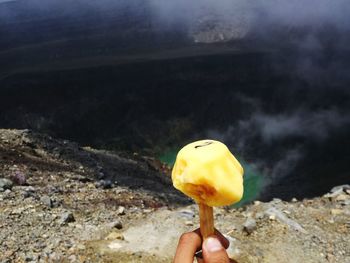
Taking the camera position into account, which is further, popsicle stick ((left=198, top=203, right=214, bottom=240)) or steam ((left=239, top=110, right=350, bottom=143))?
steam ((left=239, top=110, right=350, bottom=143))

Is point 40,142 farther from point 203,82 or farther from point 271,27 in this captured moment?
point 271,27

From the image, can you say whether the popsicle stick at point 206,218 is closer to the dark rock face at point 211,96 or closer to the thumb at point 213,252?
the thumb at point 213,252

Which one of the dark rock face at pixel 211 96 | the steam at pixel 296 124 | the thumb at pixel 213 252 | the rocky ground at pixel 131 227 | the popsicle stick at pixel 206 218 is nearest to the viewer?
the thumb at pixel 213 252

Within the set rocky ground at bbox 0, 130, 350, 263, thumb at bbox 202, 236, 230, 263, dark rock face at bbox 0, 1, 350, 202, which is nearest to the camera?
thumb at bbox 202, 236, 230, 263

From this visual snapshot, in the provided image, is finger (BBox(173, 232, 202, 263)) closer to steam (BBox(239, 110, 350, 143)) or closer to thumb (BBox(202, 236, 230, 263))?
thumb (BBox(202, 236, 230, 263))

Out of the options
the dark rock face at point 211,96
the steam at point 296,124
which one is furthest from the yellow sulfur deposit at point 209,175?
the steam at point 296,124

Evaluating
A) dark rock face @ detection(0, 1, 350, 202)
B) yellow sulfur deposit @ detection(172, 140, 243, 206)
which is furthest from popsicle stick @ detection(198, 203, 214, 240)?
dark rock face @ detection(0, 1, 350, 202)

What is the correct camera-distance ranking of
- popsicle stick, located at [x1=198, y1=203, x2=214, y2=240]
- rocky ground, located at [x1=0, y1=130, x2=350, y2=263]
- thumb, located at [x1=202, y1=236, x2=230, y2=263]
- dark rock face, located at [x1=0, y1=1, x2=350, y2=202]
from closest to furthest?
thumb, located at [x1=202, y1=236, x2=230, y2=263] → popsicle stick, located at [x1=198, y1=203, x2=214, y2=240] → rocky ground, located at [x1=0, y1=130, x2=350, y2=263] → dark rock face, located at [x1=0, y1=1, x2=350, y2=202]
